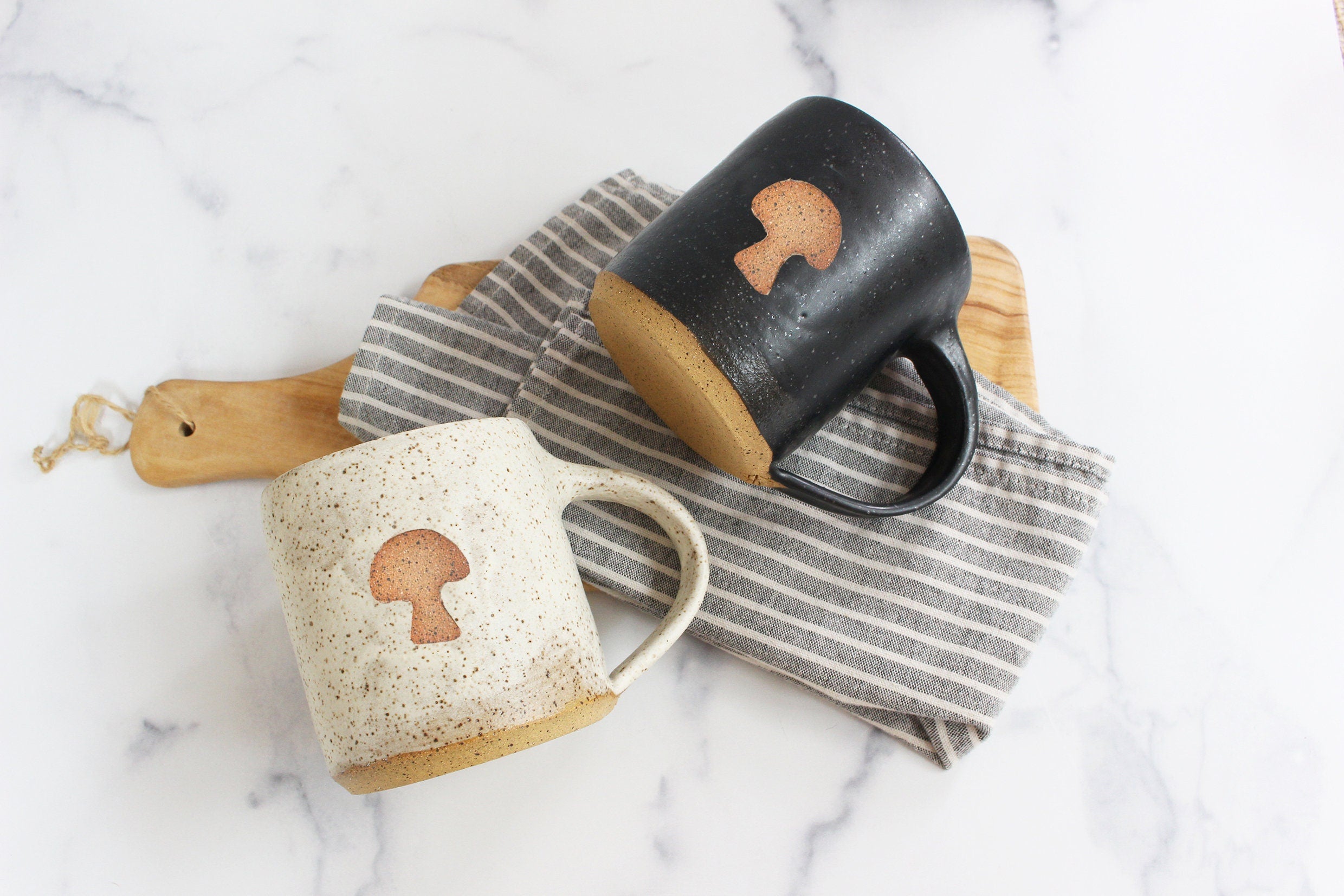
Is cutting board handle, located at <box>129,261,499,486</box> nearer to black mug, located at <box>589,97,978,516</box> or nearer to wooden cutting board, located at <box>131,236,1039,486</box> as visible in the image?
wooden cutting board, located at <box>131,236,1039,486</box>

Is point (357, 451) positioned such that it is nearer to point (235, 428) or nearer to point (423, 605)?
point (423, 605)

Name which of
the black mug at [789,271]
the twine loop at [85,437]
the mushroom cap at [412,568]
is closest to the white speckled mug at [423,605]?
the mushroom cap at [412,568]

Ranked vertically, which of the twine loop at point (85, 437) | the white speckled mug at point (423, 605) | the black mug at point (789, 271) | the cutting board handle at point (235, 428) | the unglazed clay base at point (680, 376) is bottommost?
the twine loop at point (85, 437)

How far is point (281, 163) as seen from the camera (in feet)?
2.22

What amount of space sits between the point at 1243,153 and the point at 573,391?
23.0 inches

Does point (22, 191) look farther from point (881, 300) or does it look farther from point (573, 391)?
point (881, 300)

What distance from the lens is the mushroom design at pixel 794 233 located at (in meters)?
0.44

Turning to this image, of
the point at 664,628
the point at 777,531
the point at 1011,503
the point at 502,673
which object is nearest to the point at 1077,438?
the point at 1011,503

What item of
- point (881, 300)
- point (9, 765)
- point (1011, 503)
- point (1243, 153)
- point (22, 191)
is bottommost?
point (9, 765)

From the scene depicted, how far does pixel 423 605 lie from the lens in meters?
0.41

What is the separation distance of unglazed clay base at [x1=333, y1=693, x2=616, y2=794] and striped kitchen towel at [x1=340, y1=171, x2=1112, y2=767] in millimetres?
124

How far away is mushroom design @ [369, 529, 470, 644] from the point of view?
0.41 meters

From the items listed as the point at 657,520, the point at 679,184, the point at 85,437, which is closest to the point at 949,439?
the point at 657,520

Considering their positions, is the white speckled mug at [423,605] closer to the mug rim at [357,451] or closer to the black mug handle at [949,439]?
the mug rim at [357,451]
